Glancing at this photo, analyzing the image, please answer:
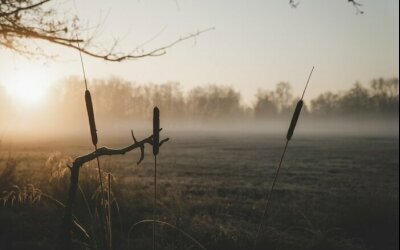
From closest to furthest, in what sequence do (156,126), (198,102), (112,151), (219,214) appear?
(156,126)
(112,151)
(219,214)
(198,102)

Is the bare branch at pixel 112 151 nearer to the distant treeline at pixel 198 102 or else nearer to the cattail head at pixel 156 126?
the cattail head at pixel 156 126

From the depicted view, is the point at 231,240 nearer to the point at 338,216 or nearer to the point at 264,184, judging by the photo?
the point at 338,216

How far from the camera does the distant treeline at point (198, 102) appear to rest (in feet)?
329

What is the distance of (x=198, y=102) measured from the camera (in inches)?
4446

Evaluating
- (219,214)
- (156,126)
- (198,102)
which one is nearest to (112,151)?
(156,126)

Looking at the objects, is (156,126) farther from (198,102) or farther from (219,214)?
(198,102)

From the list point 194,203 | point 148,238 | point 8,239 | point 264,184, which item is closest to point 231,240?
point 148,238

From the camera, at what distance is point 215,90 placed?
391ft

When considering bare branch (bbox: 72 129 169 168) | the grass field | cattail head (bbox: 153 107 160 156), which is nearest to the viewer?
cattail head (bbox: 153 107 160 156)

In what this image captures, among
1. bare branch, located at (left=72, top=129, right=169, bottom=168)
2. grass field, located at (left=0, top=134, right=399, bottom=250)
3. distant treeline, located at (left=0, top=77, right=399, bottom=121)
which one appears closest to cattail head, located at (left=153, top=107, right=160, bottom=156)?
bare branch, located at (left=72, top=129, right=169, bottom=168)

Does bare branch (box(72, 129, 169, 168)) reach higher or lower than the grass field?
higher

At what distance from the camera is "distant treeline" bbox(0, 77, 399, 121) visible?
10038 centimetres

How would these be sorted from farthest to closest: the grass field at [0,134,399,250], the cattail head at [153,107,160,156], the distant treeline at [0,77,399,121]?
the distant treeline at [0,77,399,121]
the grass field at [0,134,399,250]
the cattail head at [153,107,160,156]

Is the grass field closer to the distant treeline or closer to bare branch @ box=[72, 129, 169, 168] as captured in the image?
bare branch @ box=[72, 129, 169, 168]
